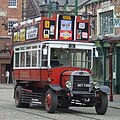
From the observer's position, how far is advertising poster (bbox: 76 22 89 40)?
830 inches

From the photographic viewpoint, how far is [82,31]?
21.3 m

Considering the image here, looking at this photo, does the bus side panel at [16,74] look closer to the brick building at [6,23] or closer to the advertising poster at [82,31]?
the advertising poster at [82,31]

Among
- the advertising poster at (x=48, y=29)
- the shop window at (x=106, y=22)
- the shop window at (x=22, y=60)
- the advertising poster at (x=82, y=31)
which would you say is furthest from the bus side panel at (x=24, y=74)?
the shop window at (x=106, y=22)

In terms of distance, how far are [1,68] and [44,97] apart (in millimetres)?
38272

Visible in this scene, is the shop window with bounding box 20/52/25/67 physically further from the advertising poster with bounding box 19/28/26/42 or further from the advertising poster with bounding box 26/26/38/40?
the advertising poster with bounding box 26/26/38/40

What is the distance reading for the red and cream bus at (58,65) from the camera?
19.4m

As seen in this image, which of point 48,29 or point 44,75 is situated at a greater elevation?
point 48,29

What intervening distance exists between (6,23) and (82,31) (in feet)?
123

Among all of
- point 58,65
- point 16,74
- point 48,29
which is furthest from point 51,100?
point 16,74

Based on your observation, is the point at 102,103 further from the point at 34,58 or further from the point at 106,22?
the point at 106,22

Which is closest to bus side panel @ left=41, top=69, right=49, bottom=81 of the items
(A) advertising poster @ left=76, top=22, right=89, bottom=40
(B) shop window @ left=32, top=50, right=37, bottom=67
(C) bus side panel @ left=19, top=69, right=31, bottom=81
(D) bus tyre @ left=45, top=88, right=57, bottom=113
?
(D) bus tyre @ left=45, top=88, right=57, bottom=113

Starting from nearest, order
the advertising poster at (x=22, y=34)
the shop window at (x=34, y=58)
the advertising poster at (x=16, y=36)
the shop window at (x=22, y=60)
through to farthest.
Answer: the shop window at (x=34, y=58), the shop window at (x=22, y=60), the advertising poster at (x=22, y=34), the advertising poster at (x=16, y=36)

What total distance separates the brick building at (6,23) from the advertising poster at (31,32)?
116 feet

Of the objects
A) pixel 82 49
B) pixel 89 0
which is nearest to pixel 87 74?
pixel 82 49
